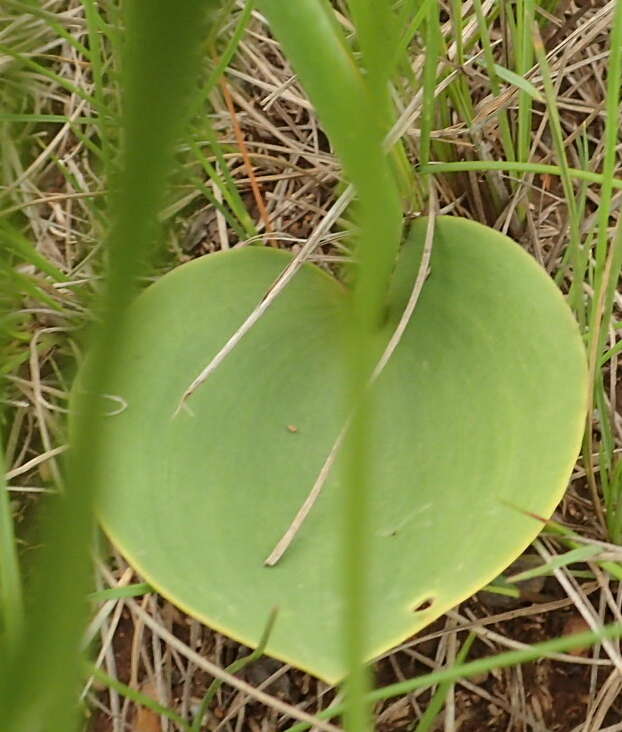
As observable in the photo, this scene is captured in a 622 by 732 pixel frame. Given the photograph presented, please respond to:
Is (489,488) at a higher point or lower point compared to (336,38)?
lower

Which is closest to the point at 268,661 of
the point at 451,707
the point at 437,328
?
the point at 451,707

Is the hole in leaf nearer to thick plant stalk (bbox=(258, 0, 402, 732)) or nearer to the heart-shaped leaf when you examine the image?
the heart-shaped leaf

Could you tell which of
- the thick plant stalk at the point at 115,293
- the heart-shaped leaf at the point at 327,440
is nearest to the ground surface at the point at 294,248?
the heart-shaped leaf at the point at 327,440

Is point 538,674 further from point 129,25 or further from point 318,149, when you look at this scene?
point 129,25

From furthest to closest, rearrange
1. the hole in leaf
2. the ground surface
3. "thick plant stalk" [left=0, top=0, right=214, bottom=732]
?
1. the ground surface
2. the hole in leaf
3. "thick plant stalk" [left=0, top=0, right=214, bottom=732]

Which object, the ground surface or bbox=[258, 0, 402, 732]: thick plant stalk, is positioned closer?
bbox=[258, 0, 402, 732]: thick plant stalk

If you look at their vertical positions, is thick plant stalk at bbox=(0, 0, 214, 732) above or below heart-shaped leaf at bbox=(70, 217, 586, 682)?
above

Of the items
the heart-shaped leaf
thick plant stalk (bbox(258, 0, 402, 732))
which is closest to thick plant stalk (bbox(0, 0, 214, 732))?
thick plant stalk (bbox(258, 0, 402, 732))
